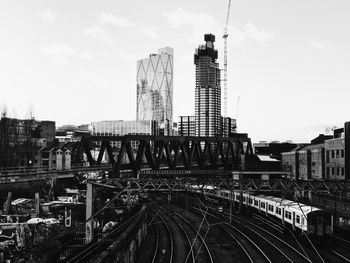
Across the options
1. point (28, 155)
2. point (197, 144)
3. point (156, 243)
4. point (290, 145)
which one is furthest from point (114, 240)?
point (290, 145)

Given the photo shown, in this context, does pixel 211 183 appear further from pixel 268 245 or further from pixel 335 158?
pixel 335 158

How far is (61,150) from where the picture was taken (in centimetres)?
11050

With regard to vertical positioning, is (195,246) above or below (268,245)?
below

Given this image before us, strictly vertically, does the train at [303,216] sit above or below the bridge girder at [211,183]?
below

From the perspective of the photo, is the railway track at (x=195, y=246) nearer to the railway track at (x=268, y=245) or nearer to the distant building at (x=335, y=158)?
the railway track at (x=268, y=245)

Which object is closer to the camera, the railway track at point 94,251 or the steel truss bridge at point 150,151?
the railway track at point 94,251

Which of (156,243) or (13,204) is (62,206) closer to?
(13,204)

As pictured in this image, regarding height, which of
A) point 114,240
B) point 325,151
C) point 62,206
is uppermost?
point 325,151

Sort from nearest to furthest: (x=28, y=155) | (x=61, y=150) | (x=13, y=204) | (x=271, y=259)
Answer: (x=271, y=259) < (x=13, y=204) < (x=28, y=155) < (x=61, y=150)

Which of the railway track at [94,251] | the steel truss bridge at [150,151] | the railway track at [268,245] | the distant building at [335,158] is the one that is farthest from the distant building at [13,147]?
the distant building at [335,158]

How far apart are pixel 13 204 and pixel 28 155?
144ft

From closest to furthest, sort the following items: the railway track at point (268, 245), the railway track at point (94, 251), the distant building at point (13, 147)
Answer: the railway track at point (94, 251) < the railway track at point (268, 245) < the distant building at point (13, 147)

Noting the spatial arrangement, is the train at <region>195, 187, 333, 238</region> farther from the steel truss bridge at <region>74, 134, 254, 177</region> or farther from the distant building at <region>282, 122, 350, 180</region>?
the distant building at <region>282, 122, 350, 180</region>

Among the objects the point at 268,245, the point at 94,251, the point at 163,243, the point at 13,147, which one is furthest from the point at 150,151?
the point at 13,147
